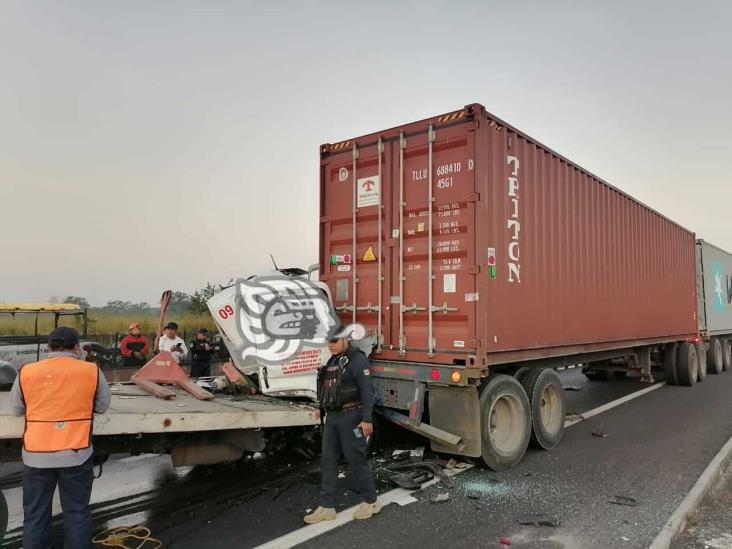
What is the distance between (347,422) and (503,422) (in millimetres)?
2371

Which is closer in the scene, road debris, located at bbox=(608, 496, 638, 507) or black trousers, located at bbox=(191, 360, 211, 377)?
road debris, located at bbox=(608, 496, 638, 507)

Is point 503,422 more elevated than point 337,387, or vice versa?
point 337,387

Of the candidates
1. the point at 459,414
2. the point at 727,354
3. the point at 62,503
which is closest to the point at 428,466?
the point at 459,414

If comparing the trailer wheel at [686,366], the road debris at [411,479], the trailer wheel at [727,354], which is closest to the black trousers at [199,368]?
the road debris at [411,479]

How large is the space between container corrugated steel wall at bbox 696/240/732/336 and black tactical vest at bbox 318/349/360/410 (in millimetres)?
12855

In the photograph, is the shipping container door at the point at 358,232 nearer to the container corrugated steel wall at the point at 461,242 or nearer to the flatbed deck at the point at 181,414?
the container corrugated steel wall at the point at 461,242

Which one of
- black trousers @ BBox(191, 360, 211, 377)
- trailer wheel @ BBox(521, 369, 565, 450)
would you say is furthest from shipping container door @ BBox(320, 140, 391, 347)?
black trousers @ BBox(191, 360, 211, 377)

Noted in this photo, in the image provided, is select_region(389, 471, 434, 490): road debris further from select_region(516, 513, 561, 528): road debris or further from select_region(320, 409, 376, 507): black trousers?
select_region(516, 513, 561, 528): road debris

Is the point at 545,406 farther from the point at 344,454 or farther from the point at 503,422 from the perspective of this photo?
the point at 344,454

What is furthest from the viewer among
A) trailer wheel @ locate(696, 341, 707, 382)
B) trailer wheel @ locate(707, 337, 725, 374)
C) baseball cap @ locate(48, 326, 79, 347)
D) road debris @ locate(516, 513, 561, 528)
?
trailer wheel @ locate(707, 337, 725, 374)

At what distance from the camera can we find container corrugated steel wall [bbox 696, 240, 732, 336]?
14160 mm

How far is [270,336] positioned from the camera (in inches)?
209

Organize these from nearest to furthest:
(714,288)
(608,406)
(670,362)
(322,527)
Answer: (322,527) → (608,406) → (670,362) → (714,288)

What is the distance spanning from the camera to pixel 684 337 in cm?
1269
